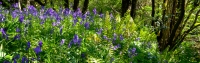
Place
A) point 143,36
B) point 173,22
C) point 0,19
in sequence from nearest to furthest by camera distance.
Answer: point 0,19, point 143,36, point 173,22

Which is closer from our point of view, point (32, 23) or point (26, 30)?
point (26, 30)

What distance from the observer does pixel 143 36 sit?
5551 mm

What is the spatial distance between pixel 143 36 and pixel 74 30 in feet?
4.85

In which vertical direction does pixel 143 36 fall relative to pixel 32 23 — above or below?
below

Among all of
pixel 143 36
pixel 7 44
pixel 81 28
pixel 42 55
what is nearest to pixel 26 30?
pixel 7 44

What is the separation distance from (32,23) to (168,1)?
299 centimetres

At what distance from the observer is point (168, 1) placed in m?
6.19

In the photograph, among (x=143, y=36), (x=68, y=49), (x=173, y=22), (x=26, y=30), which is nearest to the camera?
(x=68, y=49)

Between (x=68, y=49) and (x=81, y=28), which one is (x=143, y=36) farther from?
(x=68, y=49)

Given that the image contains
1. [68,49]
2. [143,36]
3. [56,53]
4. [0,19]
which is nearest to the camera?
[56,53]

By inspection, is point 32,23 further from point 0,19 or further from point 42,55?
point 42,55

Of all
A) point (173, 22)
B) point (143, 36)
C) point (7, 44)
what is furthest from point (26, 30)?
point (173, 22)

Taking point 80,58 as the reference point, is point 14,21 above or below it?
above

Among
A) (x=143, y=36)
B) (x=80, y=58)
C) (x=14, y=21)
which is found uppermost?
(x=14, y=21)
